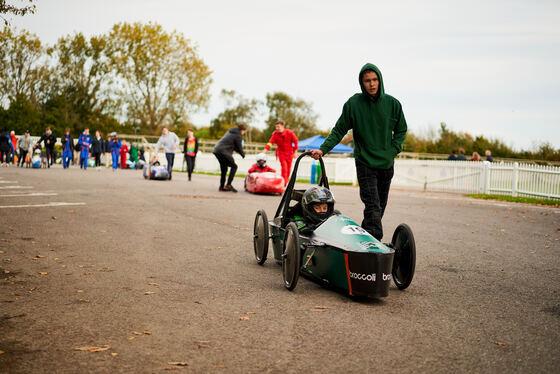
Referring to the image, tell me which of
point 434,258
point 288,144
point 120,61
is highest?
point 120,61

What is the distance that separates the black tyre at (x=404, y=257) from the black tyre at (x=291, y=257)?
1.01 m

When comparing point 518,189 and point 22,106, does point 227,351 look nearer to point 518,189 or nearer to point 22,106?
point 518,189

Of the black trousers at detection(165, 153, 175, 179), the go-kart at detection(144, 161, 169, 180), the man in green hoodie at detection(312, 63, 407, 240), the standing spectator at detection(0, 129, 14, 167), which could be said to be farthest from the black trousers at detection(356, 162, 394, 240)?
the standing spectator at detection(0, 129, 14, 167)

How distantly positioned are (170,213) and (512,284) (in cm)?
702

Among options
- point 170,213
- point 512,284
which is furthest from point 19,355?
point 170,213

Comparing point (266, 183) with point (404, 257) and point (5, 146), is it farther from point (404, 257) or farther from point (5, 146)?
point (5, 146)

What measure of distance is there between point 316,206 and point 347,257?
3.43ft

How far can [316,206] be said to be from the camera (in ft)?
18.8

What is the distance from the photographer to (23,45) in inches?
2014

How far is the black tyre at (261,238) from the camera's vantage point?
640 cm

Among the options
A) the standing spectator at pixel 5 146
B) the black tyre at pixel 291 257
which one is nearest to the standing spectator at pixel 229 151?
the black tyre at pixel 291 257

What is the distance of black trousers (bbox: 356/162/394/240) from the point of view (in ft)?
18.9

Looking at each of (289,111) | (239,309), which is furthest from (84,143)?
(289,111)

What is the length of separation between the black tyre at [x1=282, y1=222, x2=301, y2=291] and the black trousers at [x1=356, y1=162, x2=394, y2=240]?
0.90 metres
